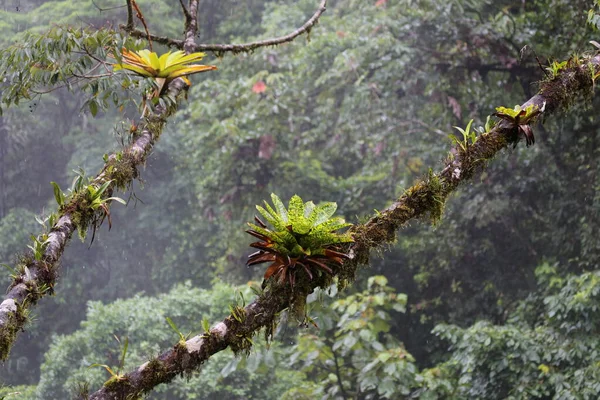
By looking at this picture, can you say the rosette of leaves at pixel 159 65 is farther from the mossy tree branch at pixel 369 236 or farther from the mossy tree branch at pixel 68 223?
the mossy tree branch at pixel 369 236

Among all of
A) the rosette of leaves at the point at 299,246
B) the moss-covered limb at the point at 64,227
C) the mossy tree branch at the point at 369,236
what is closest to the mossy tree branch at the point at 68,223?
the moss-covered limb at the point at 64,227

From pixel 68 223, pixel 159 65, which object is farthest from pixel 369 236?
pixel 159 65

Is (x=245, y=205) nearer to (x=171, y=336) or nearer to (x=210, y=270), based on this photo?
(x=171, y=336)

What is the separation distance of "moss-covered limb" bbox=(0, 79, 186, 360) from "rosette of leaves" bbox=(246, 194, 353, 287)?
444 mm

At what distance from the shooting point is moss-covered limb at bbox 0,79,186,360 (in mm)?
1485

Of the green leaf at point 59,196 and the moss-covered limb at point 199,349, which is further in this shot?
the green leaf at point 59,196

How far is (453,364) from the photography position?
5.57 metres

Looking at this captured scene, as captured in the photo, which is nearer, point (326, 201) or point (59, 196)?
point (59, 196)

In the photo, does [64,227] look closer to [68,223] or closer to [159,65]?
[68,223]

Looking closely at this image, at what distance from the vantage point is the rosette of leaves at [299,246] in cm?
162

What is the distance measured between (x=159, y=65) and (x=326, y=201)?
5.35 m

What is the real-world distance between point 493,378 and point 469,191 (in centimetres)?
222

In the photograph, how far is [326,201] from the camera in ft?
24.3

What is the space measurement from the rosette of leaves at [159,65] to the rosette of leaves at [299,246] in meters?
0.66
